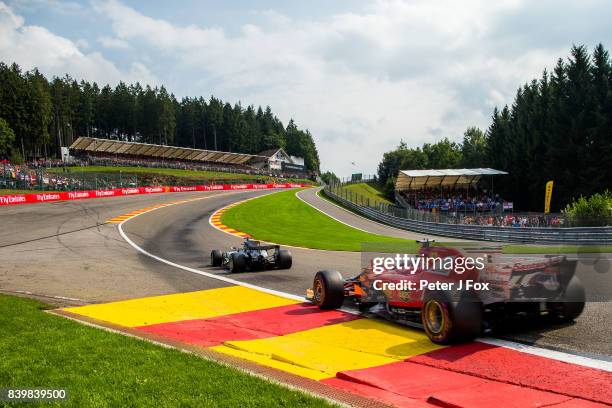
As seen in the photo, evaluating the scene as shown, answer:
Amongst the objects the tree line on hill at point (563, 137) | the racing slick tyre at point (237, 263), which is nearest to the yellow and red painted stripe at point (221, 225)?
the racing slick tyre at point (237, 263)

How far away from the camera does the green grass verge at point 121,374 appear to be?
17.3ft

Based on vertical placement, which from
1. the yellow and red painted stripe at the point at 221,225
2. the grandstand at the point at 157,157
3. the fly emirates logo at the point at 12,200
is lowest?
the yellow and red painted stripe at the point at 221,225

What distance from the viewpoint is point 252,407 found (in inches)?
198

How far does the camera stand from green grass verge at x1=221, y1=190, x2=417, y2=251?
25.9 metres

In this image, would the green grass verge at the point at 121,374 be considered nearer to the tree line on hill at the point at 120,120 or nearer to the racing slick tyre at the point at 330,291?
the racing slick tyre at the point at 330,291

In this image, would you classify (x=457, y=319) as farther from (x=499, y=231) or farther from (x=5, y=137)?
(x=5, y=137)

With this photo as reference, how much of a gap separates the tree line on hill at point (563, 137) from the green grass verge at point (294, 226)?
25645mm

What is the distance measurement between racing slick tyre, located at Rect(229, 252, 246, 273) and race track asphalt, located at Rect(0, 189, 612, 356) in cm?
40

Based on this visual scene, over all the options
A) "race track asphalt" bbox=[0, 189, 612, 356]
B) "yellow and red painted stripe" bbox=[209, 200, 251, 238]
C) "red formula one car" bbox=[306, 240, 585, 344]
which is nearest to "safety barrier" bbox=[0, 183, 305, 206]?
"race track asphalt" bbox=[0, 189, 612, 356]

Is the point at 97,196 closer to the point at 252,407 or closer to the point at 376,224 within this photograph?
the point at 376,224

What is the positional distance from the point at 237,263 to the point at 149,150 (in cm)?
8855

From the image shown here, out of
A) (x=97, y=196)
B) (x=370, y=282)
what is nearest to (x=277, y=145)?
(x=97, y=196)

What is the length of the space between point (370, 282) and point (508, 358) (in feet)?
10.5

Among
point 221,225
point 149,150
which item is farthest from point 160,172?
point 221,225
